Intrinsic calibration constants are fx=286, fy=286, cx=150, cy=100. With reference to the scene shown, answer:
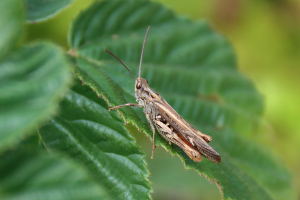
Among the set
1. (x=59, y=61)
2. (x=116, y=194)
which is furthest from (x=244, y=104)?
(x=59, y=61)

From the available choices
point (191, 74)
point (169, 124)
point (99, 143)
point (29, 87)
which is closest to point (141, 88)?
point (169, 124)

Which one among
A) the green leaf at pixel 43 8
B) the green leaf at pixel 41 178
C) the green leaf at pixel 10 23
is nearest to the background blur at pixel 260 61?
the green leaf at pixel 43 8

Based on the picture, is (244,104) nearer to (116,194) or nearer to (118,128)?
(118,128)

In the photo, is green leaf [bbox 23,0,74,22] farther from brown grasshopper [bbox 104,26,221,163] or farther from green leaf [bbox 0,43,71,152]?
green leaf [bbox 0,43,71,152]

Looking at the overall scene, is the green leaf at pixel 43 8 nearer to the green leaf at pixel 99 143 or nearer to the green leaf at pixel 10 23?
the green leaf at pixel 99 143

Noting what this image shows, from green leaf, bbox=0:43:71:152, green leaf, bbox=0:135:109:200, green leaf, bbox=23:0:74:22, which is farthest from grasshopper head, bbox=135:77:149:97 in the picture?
green leaf, bbox=0:135:109:200
